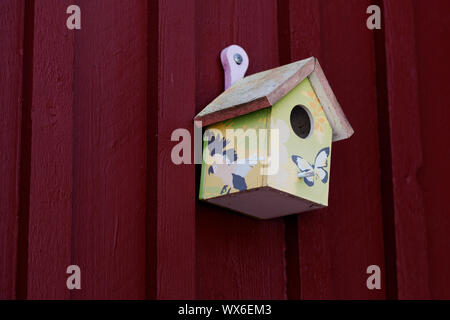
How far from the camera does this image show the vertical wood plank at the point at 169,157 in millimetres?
2260

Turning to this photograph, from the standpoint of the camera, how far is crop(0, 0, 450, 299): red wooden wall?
2.16 meters

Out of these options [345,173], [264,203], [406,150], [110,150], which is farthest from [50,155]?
[406,150]

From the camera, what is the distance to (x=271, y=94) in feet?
7.27

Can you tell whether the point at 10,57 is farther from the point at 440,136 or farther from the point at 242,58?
the point at 440,136

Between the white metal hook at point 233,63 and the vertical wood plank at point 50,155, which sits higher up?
the white metal hook at point 233,63

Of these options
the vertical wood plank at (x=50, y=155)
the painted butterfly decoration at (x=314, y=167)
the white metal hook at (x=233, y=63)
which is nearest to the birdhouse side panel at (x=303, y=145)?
the painted butterfly decoration at (x=314, y=167)

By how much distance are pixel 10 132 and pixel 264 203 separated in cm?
69

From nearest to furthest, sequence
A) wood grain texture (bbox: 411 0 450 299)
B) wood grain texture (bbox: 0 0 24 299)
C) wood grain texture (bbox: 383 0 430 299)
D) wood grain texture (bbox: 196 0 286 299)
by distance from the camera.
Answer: wood grain texture (bbox: 0 0 24 299), wood grain texture (bbox: 196 0 286 299), wood grain texture (bbox: 383 0 430 299), wood grain texture (bbox: 411 0 450 299)

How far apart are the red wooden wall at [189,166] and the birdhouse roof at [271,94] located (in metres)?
0.09

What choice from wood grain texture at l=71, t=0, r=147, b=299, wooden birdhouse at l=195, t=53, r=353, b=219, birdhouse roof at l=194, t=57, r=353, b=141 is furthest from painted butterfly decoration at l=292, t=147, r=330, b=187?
wood grain texture at l=71, t=0, r=147, b=299

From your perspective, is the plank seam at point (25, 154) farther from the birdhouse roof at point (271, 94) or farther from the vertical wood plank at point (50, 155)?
the birdhouse roof at point (271, 94)

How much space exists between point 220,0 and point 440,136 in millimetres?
895

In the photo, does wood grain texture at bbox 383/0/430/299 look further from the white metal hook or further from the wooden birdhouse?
the white metal hook

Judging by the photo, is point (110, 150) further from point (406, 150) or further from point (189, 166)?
point (406, 150)
